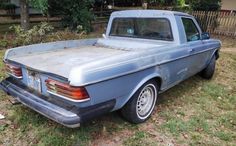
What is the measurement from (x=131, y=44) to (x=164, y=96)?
1.33 metres

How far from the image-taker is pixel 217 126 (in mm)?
4223

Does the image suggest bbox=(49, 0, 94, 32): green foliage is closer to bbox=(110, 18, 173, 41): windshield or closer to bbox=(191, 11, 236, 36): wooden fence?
bbox=(191, 11, 236, 36): wooden fence

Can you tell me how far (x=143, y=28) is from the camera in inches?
193

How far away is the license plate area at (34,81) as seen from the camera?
3439mm

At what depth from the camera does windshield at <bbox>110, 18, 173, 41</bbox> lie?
4.64m

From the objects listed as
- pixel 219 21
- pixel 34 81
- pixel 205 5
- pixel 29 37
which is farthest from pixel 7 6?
pixel 34 81

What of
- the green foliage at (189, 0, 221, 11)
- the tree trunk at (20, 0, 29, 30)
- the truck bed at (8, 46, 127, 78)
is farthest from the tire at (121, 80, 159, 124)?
the green foliage at (189, 0, 221, 11)

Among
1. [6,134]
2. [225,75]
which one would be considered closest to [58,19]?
[225,75]

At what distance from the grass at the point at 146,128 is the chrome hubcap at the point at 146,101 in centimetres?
17

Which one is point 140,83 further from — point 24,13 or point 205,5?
point 205,5

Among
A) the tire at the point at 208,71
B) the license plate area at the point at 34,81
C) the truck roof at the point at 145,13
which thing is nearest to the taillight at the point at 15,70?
the license plate area at the point at 34,81

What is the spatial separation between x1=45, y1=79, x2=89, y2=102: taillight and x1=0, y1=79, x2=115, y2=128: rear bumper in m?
0.15

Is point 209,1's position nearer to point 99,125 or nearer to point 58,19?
point 58,19

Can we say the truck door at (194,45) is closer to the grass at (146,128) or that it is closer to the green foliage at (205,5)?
the grass at (146,128)
